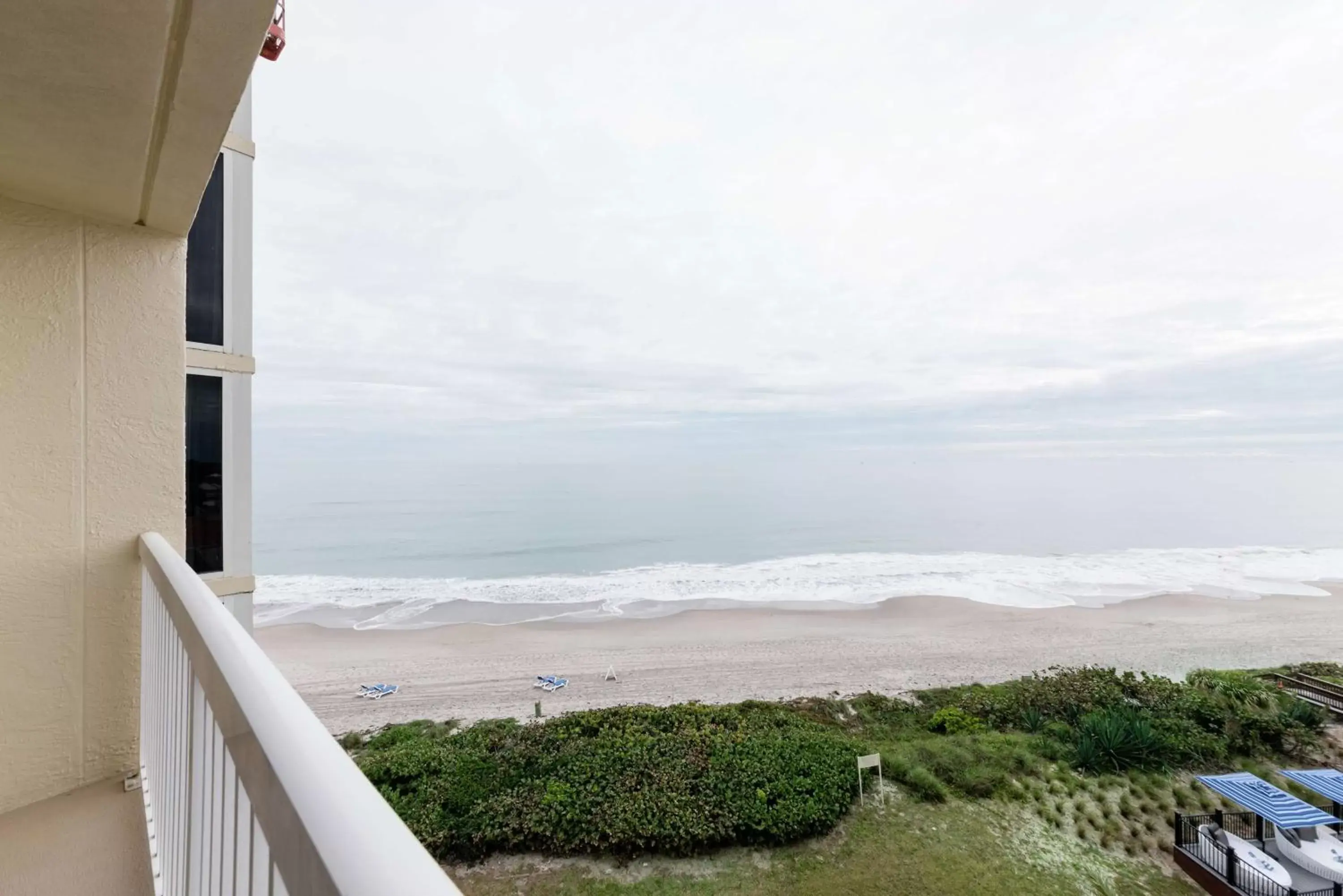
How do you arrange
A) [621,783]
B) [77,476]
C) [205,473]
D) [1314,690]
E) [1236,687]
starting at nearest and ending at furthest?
1. [77,476]
2. [205,473]
3. [621,783]
4. [1236,687]
5. [1314,690]

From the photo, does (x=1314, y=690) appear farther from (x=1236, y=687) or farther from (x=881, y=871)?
(x=881, y=871)

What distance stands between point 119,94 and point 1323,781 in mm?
10974

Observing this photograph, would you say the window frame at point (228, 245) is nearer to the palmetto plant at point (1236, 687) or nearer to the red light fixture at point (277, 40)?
the red light fixture at point (277, 40)

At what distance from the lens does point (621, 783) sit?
21.5 feet

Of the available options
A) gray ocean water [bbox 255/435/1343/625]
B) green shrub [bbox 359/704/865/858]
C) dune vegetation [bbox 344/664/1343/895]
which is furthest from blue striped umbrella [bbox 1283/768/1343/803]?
gray ocean water [bbox 255/435/1343/625]

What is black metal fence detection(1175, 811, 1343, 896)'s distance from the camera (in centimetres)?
518

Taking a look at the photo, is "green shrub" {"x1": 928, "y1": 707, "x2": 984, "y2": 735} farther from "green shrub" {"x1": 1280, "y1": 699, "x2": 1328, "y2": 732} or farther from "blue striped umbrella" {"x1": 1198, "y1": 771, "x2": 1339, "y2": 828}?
"green shrub" {"x1": 1280, "y1": 699, "x2": 1328, "y2": 732}

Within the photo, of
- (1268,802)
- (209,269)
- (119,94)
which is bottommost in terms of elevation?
(1268,802)

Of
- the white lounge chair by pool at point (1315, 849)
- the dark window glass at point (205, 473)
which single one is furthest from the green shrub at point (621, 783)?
the white lounge chair by pool at point (1315, 849)

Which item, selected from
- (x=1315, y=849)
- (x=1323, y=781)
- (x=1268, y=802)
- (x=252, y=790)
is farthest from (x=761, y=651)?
(x=252, y=790)

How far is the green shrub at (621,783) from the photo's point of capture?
5.93 metres

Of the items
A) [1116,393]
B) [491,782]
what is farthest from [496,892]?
[1116,393]

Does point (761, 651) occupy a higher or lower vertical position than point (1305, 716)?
lower

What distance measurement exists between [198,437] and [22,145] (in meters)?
2.14
